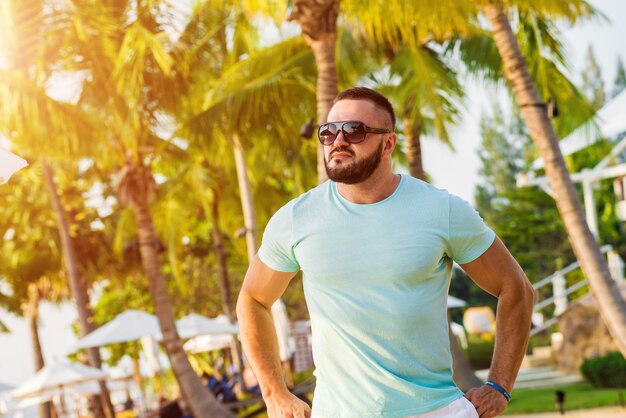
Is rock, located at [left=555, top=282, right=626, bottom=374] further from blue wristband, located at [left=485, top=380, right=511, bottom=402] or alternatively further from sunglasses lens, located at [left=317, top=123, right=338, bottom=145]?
sunglasses lens, located at [left=317, top=123, right=338, bottom=145]

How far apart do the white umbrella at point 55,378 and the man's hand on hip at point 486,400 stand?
67.1 ft

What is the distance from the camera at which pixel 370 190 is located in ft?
12.0

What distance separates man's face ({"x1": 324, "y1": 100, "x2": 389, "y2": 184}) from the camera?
363cm

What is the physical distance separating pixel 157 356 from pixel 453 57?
499 inches

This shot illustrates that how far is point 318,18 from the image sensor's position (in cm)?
1477

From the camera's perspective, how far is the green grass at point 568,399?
1563 cm

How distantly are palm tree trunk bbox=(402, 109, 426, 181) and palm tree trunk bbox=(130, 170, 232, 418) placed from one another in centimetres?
503

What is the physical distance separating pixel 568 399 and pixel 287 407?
539 inches

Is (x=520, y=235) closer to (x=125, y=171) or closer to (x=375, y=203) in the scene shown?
(x=125, y=171)

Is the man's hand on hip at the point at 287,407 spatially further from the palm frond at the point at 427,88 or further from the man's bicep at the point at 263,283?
the palm frond at the point at 427,88

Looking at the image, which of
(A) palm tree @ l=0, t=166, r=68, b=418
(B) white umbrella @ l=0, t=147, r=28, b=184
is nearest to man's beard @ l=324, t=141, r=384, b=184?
(B) white umbrella @ l=0, t=147, r=28, b=184

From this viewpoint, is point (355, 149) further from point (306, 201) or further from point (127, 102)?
point (127, 102)

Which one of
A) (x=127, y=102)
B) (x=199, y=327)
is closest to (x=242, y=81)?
(x=127, y=102)

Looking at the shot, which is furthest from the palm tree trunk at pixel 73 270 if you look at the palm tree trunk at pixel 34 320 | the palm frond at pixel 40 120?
the palm tree trunk at pixel 34 320
